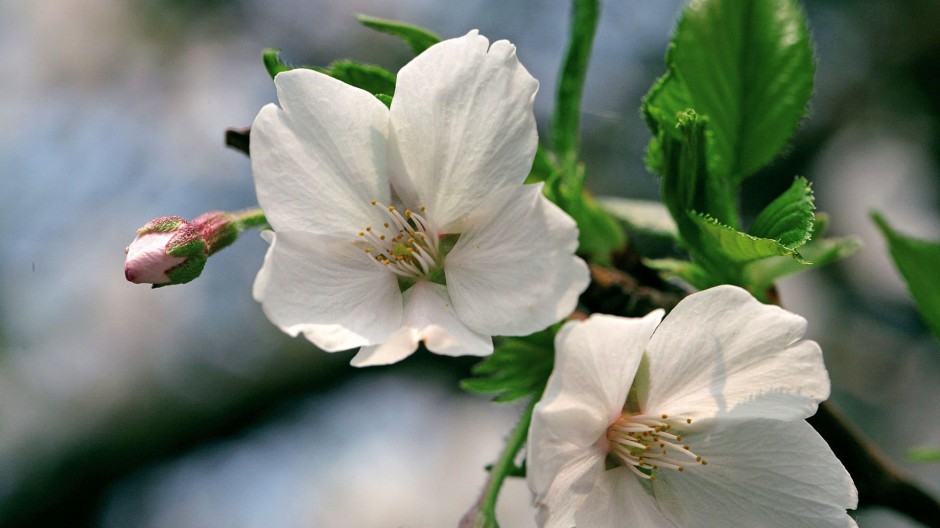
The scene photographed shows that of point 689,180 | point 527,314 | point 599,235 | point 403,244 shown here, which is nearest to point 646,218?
point 599,235

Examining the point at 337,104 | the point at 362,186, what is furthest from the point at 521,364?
the point at 337,104

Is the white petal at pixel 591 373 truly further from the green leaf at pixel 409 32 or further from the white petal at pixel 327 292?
the green leaf at pixel 409 32

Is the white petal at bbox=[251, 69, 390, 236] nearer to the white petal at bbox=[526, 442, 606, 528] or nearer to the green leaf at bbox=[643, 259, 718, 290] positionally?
the white petal at bbox=[526, 442, 606, 528]

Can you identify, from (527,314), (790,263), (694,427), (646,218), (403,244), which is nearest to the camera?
(527,314)

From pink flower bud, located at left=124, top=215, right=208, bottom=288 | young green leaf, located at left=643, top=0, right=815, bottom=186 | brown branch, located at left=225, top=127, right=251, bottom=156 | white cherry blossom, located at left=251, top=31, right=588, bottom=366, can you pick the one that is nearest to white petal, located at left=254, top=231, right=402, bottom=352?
white cherry blossom, located at left=251, top=31, right=588, bottom=366

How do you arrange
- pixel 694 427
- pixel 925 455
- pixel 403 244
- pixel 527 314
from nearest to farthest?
pixel 527 314 → pixel 694 427 → pixel 403 244 → pixel 925 455

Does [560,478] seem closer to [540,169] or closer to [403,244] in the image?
[403,244]
